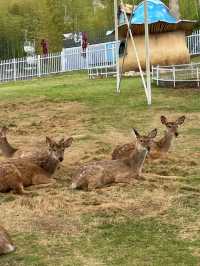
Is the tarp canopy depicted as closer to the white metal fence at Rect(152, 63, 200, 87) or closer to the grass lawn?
the white metal fence at Rect(152, 63, 200, 87)

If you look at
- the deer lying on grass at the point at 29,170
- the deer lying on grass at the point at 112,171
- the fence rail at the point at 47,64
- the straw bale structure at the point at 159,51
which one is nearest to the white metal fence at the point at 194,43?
the straw bale structure at the point at 159,51

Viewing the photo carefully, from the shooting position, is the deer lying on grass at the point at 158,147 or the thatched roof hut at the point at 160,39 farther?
the thatched roof hut at the point at 160,39

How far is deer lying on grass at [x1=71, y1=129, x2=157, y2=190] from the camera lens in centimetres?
900

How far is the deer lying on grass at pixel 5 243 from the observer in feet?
20.8

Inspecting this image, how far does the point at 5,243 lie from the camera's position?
6375mm

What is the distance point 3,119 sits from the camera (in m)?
17.4

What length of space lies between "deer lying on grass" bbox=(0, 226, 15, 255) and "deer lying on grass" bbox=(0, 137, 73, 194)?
7.71 ft

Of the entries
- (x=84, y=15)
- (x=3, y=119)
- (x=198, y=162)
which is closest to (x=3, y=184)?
(x=198, y=162)

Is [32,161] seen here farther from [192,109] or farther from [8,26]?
[8,26]

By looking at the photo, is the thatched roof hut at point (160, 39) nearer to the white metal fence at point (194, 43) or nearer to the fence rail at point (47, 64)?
the white metal fence at point (194, 43)

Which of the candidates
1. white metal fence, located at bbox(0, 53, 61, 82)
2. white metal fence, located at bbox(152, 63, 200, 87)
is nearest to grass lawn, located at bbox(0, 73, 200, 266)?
white metal fence, located at bbox(152, 63, 200, 87)

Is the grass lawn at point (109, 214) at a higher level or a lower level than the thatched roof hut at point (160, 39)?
lower

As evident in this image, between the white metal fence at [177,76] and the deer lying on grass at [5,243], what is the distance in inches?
638

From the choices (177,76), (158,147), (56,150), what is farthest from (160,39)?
(56,150)
